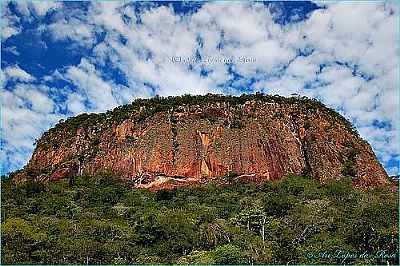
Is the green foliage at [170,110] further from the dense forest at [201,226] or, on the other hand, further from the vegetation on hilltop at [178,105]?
the dense forest at [201,226]

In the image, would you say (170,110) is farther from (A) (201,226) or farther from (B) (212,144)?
(A) (201,226)

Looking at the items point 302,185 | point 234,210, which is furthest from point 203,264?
point 302,185

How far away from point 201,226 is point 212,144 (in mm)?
21891

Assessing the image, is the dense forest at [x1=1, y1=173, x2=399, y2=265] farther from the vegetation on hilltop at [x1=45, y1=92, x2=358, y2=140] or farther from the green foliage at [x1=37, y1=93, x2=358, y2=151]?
the vegetation on hilltop at [x1=45, y1=92, x2=358, y2=140]

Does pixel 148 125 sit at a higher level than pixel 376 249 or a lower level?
higher

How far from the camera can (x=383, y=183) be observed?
55.8 m

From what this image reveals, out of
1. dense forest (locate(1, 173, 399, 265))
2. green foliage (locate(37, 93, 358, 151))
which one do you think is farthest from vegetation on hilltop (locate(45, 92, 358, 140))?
dense forest (locate(1, 173, 399, 265))

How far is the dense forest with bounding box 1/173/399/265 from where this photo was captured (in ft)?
95.7

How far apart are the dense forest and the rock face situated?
4.21m

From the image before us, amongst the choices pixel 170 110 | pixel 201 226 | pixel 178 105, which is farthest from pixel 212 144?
pixel 201 226

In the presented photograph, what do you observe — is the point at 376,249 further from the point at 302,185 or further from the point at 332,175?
the point at 332,175

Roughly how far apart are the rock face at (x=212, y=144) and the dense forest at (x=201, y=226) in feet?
13.8

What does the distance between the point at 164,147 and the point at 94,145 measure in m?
8.87

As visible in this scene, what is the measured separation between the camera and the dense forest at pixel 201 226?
95.7 feet
